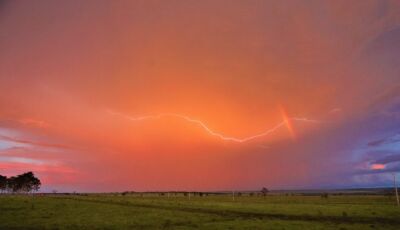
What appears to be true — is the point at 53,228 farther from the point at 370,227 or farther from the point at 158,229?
the point at 370,227

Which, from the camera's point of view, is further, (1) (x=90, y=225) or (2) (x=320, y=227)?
(1) (x=90, y=225)

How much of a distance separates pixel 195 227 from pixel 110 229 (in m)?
8.96

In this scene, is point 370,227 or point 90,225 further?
point 90,225

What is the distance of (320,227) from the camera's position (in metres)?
38.4

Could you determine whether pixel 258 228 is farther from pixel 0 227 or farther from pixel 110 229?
pixel 0 227

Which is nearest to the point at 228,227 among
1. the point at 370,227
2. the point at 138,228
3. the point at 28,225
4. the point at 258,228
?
the point at 258,228

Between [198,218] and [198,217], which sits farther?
[198,217]

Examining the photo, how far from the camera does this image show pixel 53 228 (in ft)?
126

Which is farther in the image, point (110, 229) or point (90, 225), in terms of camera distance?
point (90, 225)

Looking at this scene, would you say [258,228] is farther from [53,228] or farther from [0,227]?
[0,227]

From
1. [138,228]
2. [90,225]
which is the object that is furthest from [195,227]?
[90,225]

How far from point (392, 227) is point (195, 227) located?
820 inches

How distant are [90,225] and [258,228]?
747 inches

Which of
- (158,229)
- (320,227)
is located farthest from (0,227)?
(320,227)
